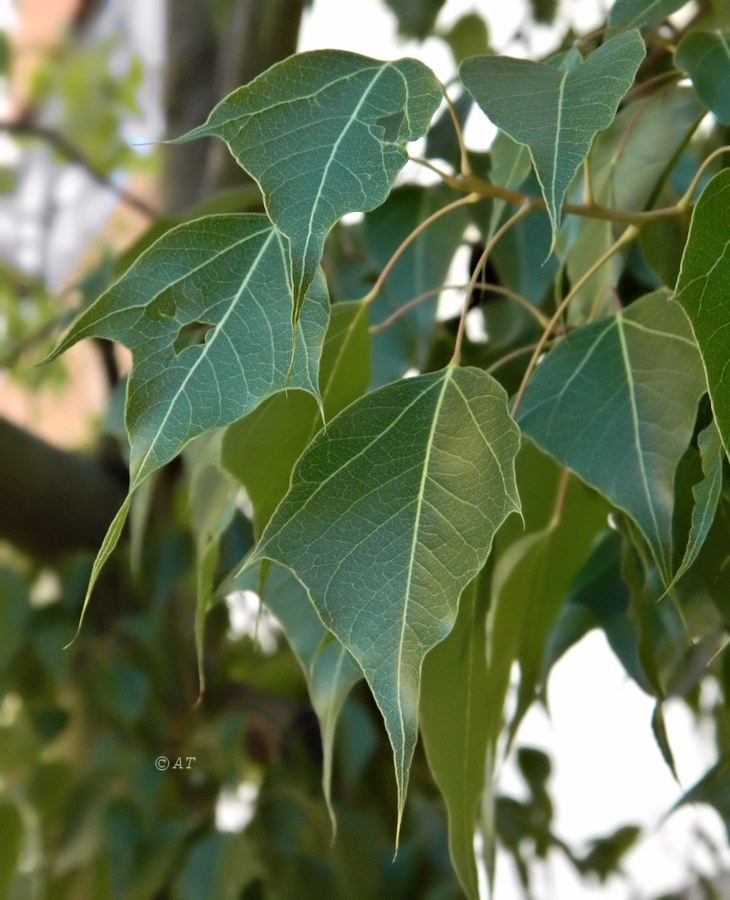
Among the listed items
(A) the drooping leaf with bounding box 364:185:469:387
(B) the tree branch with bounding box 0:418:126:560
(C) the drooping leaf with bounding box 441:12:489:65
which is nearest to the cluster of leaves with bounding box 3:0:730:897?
(A) the drooping leaf with bounding box 364:185:469:387

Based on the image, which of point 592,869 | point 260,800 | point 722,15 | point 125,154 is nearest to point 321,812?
point 260,800

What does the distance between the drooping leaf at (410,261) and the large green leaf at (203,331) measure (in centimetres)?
25

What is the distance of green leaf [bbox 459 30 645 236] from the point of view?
0.88ft

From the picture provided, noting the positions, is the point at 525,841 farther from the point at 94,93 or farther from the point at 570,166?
the point at 94,93

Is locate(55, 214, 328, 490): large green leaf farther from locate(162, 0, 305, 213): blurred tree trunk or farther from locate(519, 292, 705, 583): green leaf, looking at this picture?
locate(162, 0, 305, 213): blurred tree trunk

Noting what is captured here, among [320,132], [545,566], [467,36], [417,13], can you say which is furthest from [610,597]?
[467,36]

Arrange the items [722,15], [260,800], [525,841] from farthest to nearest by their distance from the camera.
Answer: [525,841]
[260,800]
[722,15]

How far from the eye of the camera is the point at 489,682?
41cm

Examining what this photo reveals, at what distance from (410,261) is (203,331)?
282 millimetres

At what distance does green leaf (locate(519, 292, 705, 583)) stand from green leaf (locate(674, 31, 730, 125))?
7 centimetres

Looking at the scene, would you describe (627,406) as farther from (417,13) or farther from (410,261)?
(417,13)

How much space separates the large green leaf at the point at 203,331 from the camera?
11.5 inches

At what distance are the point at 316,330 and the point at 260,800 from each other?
24.5 inches

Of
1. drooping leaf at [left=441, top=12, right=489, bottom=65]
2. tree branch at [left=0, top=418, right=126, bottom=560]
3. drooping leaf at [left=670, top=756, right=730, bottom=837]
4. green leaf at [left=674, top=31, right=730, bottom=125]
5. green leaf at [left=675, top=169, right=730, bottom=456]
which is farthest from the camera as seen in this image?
drooping leaf at [left=441, top=12, right=489, bottom=65]
